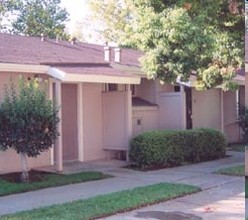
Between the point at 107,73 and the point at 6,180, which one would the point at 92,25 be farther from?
the point at 6,180

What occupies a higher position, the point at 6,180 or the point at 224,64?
the point at 224,64

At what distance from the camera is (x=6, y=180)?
31.6 ft

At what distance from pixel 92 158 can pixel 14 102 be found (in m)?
3.99

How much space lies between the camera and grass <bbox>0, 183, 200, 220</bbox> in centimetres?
655

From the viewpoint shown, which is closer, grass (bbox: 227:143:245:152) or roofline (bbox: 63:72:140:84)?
roofline (bbox: 63:72:140:84)

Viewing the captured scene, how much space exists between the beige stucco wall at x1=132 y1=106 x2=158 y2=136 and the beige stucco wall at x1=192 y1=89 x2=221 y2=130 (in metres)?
1.99

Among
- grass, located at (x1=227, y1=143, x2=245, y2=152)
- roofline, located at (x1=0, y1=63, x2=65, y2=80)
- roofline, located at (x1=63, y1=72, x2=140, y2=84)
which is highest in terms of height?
roofline, located at (x1=0, y1=63, x2=65, y2=80)

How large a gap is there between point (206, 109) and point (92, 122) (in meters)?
4.89

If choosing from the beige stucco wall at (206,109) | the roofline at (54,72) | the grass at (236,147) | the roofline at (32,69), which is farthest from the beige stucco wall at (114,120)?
the grass at (236,147)

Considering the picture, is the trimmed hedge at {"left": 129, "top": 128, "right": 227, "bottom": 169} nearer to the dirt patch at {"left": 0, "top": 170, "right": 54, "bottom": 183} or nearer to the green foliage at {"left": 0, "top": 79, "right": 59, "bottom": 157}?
the dirt patch at {"left": 0, "top": 170, "right": 54, "bottom": 183}

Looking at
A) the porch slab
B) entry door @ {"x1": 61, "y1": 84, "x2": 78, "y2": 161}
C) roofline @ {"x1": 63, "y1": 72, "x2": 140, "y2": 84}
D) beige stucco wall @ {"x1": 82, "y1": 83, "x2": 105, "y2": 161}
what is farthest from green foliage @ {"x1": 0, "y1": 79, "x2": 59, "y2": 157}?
beige stucco wall @ {"x1": 82, "y1": 83, "x2": 105, "y2": 161}

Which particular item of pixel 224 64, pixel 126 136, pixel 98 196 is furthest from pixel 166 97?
pixel 98 196

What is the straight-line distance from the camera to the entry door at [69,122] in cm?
1248

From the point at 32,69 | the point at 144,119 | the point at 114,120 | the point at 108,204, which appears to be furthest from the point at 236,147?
the point at 108,204
